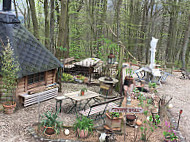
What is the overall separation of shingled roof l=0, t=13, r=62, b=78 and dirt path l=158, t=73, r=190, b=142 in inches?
250

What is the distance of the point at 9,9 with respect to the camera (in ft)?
28.0

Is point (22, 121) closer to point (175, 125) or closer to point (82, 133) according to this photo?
point (82, 133)

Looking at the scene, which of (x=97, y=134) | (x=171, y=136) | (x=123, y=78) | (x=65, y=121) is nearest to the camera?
(x=171, y=136)

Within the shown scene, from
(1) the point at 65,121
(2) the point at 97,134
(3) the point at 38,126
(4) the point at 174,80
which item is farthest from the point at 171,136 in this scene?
(4) the point at 174,80

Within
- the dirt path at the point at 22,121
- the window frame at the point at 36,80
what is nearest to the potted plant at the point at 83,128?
the dirt path at the point at 22,121

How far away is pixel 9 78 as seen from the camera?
7145 mm

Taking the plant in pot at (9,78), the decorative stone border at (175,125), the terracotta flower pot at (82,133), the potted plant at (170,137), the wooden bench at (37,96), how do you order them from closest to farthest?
1. the potted plant at (170,137)
2. the terracotta flower pot at (82,133)
3. the decorative stone border at (175,125)
4. the plant in pot at (9,78)
5. the wooden bench at (37,96)

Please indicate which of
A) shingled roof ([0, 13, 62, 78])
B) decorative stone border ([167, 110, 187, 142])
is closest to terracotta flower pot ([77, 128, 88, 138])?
decorative stone border ([167, 110, 187, 142])

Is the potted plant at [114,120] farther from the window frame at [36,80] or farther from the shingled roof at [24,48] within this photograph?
the window frame at [36,80]

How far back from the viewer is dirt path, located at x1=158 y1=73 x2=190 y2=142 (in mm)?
7243

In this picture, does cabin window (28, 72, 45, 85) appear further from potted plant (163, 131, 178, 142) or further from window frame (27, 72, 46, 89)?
potted plant (163, 131, 178, 142)

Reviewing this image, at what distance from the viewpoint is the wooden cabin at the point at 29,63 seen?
8.02 metres

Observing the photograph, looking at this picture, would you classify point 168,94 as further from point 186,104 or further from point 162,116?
point 162,116

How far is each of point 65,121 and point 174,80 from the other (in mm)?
10593
